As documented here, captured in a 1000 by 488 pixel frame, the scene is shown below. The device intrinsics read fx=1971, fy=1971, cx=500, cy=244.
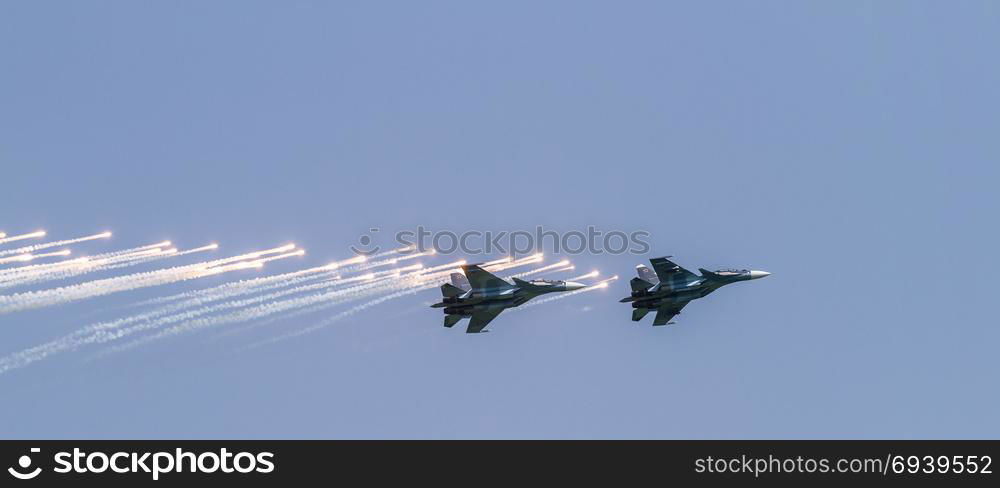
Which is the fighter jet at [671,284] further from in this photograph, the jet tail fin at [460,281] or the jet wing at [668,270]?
the jet tail fin at [460,281]

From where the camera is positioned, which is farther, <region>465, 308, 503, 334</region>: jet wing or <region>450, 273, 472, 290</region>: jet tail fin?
<region>465, 308, 503, 334</region>: jet wing

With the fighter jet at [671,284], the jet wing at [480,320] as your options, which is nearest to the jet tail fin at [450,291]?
the jet wing at [480,320]

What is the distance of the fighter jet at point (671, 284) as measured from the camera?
161125 mm

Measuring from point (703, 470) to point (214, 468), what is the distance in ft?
120

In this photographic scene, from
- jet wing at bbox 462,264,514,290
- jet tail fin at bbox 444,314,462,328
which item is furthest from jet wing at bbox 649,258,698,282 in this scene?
jet tail fin at bbox 444,314,462,328

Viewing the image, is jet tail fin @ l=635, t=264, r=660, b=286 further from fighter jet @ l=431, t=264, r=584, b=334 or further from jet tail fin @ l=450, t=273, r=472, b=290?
jet tail fin @ l=450, t=273, r=472, b=290

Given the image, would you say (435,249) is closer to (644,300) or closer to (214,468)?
(644,300)

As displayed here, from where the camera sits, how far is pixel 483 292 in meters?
156

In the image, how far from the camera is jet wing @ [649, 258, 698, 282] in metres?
160

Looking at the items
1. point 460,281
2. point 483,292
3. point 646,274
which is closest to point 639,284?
point 646,274

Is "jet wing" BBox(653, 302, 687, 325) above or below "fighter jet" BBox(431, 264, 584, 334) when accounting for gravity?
below

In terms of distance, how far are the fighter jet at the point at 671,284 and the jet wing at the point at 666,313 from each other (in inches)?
6.0

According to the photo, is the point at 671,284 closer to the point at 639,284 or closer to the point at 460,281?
the point at 639,284

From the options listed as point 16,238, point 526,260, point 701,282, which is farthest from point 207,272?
point 701,282
